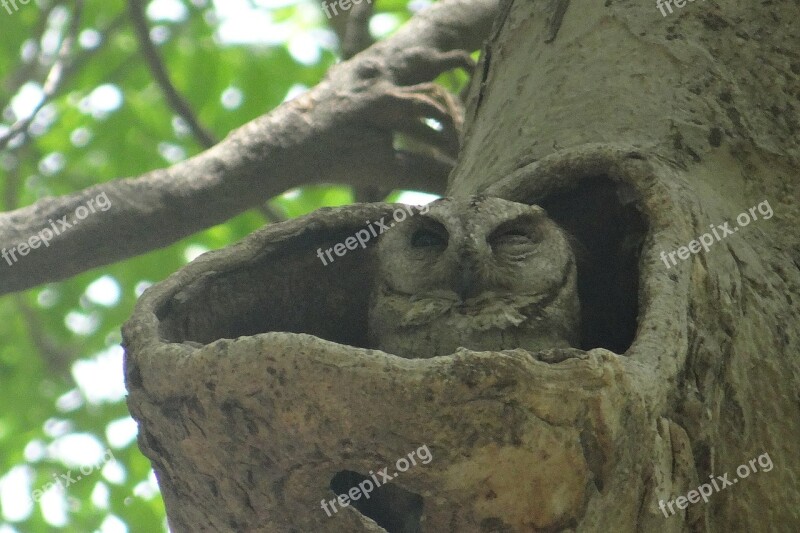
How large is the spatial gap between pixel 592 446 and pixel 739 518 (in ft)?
1.45

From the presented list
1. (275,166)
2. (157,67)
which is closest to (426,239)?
(275,166)

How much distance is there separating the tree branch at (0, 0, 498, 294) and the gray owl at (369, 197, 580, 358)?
1240 millimetres

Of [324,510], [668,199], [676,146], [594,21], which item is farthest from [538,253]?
[594,21]
